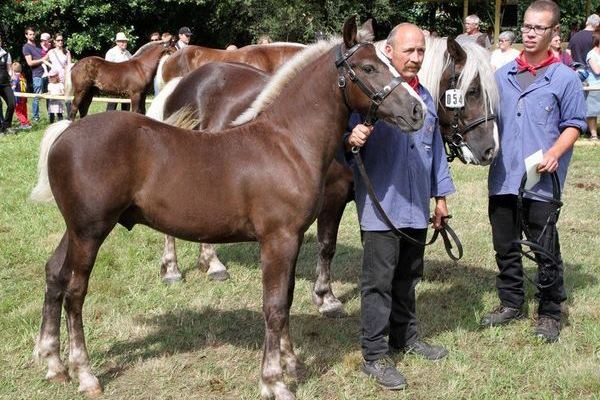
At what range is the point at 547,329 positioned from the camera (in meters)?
4.53

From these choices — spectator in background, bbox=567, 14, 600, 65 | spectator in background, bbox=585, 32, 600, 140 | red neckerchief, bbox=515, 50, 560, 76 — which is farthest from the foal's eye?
spectator in background, bbox=567, 14, 600, 65

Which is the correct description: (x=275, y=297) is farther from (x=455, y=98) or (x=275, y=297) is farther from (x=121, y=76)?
(x=121, y=76)

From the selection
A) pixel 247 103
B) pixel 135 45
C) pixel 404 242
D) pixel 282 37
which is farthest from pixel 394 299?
pixel 135 45

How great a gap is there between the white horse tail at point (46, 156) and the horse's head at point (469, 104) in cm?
230

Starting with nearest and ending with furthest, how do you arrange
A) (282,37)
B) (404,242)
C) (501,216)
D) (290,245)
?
1. (290,245)
2. (404,242)
3. (501,216)
4. (282,37)

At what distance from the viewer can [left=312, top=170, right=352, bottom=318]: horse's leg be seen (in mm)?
5012

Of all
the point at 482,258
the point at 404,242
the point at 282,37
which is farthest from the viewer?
the point at 282,37

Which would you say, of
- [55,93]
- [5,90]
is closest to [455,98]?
[5,90]

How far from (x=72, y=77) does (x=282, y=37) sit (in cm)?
1343

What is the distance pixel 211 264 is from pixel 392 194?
2561mm

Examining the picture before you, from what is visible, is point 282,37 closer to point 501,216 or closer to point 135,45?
point 135,45

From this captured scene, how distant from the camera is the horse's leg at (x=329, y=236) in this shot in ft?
16.4

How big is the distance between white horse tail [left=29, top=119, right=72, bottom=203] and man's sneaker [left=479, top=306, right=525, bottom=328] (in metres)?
3.04

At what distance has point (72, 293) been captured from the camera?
3602 mm
